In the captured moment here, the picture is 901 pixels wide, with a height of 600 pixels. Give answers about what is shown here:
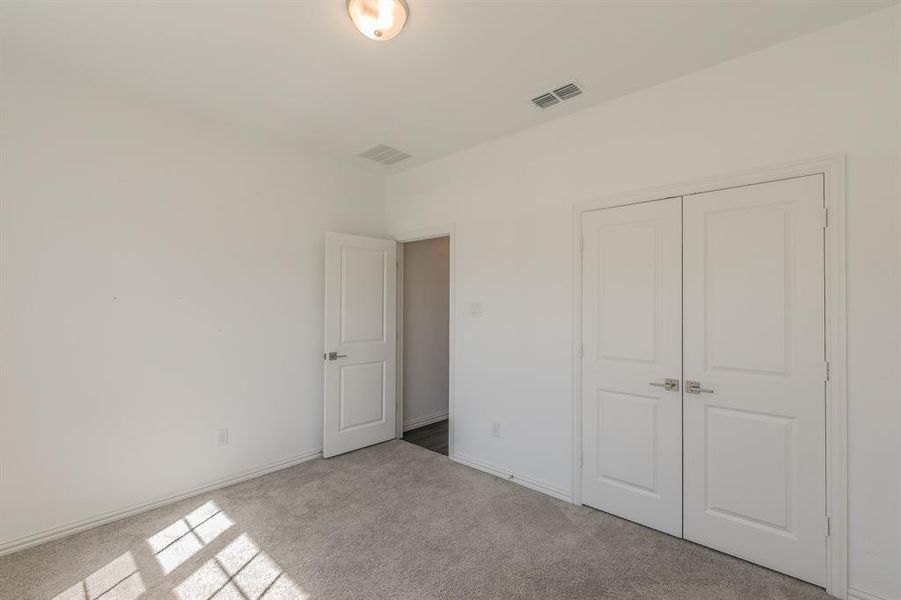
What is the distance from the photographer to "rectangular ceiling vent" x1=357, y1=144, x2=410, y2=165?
11.5 feet

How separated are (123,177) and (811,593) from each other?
15.0ft

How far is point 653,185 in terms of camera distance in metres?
2.46

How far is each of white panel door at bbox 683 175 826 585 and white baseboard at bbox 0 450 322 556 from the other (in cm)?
307

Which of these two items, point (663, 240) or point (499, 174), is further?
point (499, 174)

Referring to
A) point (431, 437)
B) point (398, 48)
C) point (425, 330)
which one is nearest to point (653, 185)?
point (398, 48)

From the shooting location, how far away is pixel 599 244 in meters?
2.68

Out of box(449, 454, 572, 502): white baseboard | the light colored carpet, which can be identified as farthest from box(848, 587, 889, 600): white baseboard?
box(449, 454, 572, 502): white baseboard

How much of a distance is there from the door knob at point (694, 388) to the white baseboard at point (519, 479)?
1.12 m

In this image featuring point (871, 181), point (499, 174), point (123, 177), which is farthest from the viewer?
point (499, 174)

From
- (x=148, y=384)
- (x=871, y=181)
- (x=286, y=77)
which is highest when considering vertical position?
(x=286, y=77)

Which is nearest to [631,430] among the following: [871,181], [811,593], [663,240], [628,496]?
[628,496]

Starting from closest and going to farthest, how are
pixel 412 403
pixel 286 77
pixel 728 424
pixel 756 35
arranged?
1. pixel 756 35
2. pixel 728 424
3. pixel 286 77
4. pixel 412 403

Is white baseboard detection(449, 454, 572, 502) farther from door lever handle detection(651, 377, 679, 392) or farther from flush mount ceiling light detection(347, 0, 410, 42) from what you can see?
flush mount ceiling light detection(347, 0, 410, 42)

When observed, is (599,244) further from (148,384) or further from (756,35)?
(148,384)
